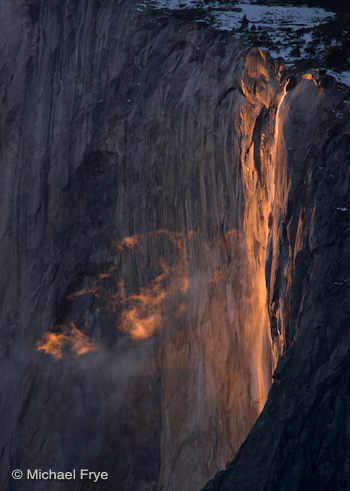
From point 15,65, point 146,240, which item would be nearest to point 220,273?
point 146,240

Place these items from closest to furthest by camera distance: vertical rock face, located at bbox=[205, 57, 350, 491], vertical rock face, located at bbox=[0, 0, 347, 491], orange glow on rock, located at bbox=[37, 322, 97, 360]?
vertical rock face, located at bbox=[205, 57, 350, 491] < vertical rock face, located at bbox=[0, 0, 347, 491] < orange glow on rock, located at bbox=[37, 322, 97, 360]

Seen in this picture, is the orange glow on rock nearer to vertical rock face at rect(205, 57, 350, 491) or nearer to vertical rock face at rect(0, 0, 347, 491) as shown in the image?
vertical rock face at rect(0, 0, 347, 491)

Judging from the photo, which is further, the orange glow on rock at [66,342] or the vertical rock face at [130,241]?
the orange glow on rock at [66,342]

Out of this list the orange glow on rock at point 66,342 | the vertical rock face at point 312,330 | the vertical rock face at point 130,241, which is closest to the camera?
the vertical rock face at point 312,330

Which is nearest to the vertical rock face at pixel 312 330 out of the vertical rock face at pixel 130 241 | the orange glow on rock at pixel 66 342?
the vertical rock face at pixel 130 241

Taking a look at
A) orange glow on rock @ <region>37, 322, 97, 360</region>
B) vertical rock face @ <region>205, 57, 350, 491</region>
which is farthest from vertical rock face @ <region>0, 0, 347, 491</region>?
vertical rock face @ <region>205, 57, 350, 491</region>

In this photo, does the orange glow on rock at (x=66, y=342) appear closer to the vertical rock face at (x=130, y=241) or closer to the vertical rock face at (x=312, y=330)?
the vertical rock face at (x=130, y=241)

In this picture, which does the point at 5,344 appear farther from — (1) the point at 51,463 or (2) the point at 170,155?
(2) the point at 170,155

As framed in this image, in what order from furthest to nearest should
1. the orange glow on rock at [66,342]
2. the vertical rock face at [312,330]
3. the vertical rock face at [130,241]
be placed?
1. the orange glow on rock at [66,342]
2. the vertical rock face at [130,241]
3. the vertical rock face at [312,330]
